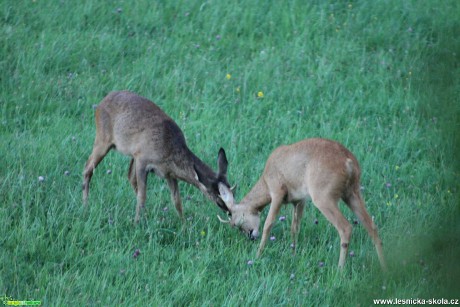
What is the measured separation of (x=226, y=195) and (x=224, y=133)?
226 centimetres

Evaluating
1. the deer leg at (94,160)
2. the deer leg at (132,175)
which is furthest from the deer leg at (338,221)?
the deer leg at (94,160)

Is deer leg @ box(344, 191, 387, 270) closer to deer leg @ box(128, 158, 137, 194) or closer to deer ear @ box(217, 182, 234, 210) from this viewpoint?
deer ear @ box(217, 182, 234, 210)

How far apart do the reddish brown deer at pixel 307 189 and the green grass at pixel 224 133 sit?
24 cm

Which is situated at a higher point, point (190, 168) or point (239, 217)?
point (190, 168)

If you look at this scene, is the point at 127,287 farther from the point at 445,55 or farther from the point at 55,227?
the point at 445,55

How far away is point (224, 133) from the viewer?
398 inches

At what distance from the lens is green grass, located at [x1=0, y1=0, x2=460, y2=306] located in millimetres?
6027

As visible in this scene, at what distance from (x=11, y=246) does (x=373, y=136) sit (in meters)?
5.38

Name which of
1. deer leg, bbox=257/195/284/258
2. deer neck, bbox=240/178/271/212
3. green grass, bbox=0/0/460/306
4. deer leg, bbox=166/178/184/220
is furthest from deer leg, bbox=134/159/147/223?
deer leg, bbox=257/195/284/258

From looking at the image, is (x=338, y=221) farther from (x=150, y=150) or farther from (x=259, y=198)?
(x=150, y=150)

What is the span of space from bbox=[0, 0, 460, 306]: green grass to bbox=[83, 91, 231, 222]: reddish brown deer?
26 cm

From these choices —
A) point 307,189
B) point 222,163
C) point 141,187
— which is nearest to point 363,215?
point 307,189

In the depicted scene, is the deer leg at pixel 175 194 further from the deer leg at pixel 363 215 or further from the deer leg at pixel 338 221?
the deer leg at pixel 363 215

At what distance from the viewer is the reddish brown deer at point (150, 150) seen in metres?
8.07
